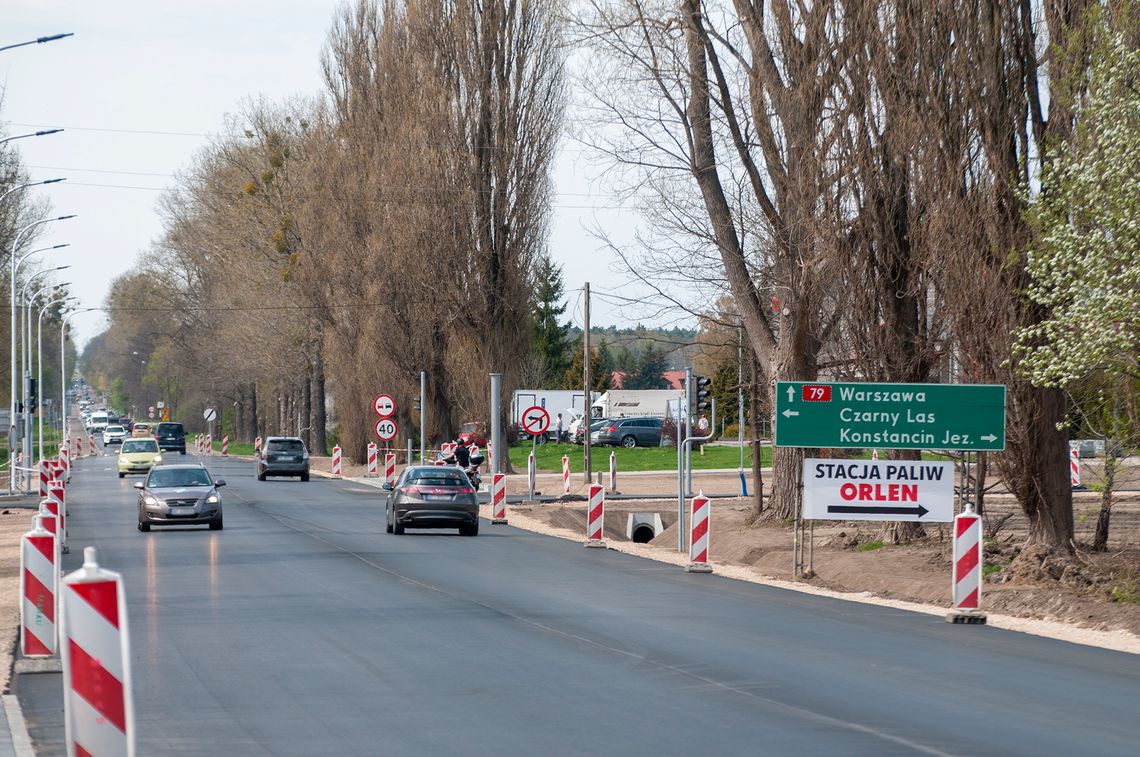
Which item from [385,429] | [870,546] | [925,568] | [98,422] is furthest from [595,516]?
[98,422]

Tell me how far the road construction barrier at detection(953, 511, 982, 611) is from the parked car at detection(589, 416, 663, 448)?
68.1 m

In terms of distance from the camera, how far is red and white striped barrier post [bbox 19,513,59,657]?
1303 cm

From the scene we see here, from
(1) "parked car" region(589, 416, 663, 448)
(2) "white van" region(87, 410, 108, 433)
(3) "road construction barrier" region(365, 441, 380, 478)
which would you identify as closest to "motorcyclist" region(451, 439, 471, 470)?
(3) "road construction barrier" region(365, 441, 380, 478)

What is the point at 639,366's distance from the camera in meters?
168

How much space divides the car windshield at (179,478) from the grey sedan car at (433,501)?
4257mm

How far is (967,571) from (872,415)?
520 cm

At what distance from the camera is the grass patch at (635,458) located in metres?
66.9

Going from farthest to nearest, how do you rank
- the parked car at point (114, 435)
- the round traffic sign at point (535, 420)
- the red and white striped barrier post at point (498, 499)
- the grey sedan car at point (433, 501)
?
1. the parked car at point (114, 435)
2. the round traffic sign at point (535, 420)
3. the red and white striped barrier post at point (498, 499)
4. the grey sedan car at point (433, 501)

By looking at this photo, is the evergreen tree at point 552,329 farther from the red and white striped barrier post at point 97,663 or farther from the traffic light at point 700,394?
the red and white striped barrier post at point 97,663

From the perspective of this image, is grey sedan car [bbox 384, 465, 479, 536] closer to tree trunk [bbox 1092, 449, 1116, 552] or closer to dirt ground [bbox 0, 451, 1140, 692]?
dirt ground [bbox 0, 451, 1140, 692]

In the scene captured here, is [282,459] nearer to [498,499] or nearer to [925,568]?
[498,499]

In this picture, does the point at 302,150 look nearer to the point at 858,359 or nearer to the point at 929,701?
the point at 858,359

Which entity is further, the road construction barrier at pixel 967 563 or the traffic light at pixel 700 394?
the traffic light at pixel 700 394

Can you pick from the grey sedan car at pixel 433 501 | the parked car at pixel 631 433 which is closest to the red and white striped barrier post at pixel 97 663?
the grey sedan car at pixel 433 501
